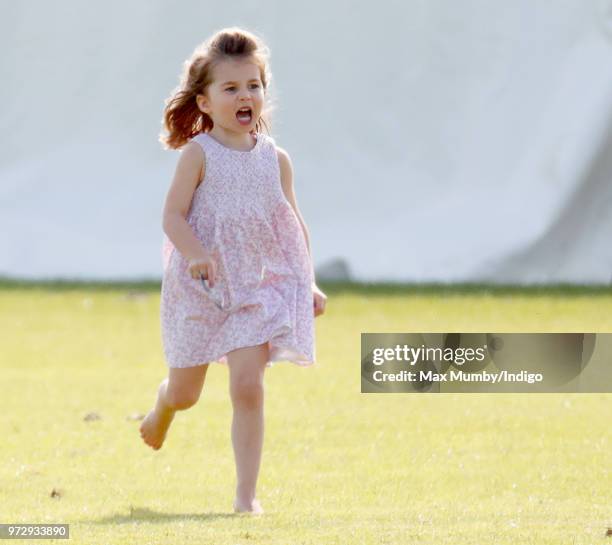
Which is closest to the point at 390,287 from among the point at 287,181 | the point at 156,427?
the point at 156,427

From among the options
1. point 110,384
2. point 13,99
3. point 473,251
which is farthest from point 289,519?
point 13,99

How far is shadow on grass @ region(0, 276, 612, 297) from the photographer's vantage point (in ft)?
37.5

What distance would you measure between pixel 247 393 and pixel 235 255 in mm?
375

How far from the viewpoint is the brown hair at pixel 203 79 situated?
473 centimetres

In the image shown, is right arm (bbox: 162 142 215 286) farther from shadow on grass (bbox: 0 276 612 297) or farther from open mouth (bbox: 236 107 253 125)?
shadow on grass (bbox: 0 276 612 297)

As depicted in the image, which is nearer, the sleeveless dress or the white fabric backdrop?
the sleeveless dress

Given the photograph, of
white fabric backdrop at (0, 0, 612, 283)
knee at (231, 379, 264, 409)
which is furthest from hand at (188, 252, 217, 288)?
white fabric backdrop at (0, 0, 612, 283)

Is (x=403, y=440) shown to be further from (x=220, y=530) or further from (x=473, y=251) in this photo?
(x=473, y=251)

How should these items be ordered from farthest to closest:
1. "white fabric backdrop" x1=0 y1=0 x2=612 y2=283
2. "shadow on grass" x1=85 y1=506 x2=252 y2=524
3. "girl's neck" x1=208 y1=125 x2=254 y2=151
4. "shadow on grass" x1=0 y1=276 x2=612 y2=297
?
1. "white fabric backdrop" x1=0 y1=0 x2=612 y2=283
2. "shadow on grass" x1=0 y1=276 x2=612 y2=297
3. "girl's neck" x1=208 y1=125 x2=254 y2=151
4. "shadow on grass" x1=85 y1=506 x2=252 y2=524

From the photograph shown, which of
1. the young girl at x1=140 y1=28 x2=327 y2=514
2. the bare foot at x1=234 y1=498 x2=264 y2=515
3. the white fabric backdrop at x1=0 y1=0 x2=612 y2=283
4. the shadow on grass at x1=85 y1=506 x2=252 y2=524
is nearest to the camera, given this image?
the shadow on grass at x1=85 y1=506 x2=252 y2=524

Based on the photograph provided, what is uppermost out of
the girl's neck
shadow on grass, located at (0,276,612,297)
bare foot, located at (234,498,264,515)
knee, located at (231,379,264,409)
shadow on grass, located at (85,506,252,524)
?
the girl's neck

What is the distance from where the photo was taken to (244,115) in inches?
185

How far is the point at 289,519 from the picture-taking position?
4.19 meters

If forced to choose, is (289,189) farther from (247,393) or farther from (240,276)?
(247,393)
